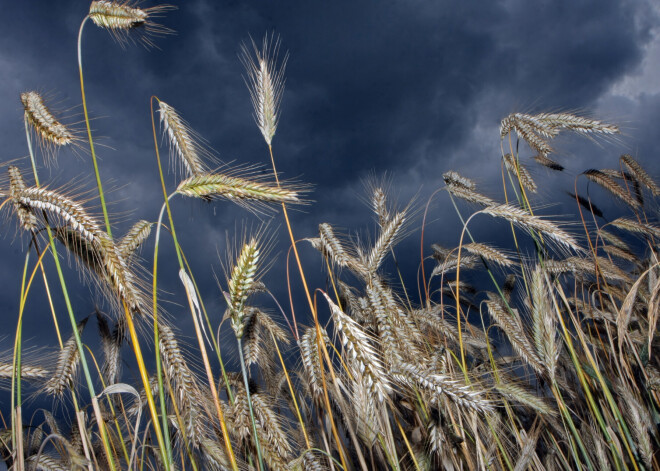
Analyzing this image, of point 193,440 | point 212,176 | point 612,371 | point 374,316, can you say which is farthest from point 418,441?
point 212,176

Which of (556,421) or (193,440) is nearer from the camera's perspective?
(193,440)

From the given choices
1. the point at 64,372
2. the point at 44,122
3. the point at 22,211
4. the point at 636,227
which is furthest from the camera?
the point at 636,227

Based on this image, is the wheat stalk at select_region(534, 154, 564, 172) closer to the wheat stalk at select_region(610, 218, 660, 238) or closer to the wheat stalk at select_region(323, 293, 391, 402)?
the wheat stalk at select_region(610, 218, 660, 238)

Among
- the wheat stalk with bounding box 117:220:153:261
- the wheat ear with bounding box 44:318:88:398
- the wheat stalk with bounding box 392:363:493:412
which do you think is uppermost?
the wheat stalk with bounding box 117:220:153:261

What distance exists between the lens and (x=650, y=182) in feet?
16.3

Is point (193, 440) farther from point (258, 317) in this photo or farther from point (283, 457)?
point (258, 317)

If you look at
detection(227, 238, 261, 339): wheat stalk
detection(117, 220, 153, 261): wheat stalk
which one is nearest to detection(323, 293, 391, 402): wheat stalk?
detection(227, 238, 261, 339): wheat stalk

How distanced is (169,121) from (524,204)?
8.47 ft

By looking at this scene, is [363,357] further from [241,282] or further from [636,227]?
[636,227]

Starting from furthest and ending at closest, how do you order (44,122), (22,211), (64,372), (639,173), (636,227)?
(639,173), (636,227), (64,372), (44,122), (22,211)

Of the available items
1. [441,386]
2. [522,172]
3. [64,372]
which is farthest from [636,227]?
[64,372]

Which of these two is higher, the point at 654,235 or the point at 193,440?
the point at 654,235

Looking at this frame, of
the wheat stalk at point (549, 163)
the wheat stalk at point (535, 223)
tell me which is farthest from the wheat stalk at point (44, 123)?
the wheat stalk at point (549, 163)

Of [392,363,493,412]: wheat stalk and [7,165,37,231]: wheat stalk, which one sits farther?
[7,165,37,231]: wheat stalk
